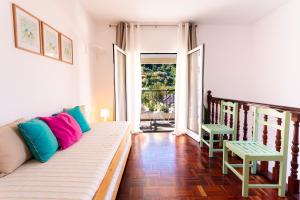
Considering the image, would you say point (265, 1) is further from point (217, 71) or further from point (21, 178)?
point (21, 178)

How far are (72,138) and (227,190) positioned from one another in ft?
5.67

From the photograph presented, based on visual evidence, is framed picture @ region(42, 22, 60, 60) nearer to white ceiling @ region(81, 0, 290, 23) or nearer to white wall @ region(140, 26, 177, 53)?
white ceiling @ region(81, 0, 290, 23)

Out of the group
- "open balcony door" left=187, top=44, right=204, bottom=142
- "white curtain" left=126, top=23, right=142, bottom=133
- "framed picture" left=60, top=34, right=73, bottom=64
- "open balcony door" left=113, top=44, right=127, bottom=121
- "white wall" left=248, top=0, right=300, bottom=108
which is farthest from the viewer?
"white curtain" left=126, top=23, right=142, bottom=133

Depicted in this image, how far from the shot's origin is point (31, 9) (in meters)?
1.87

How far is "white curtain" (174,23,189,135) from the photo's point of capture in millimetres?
4008

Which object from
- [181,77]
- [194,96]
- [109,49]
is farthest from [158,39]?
[194,96]

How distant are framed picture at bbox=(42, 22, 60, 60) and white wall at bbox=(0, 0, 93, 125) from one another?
0.24 ft

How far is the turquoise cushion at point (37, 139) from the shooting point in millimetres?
1449

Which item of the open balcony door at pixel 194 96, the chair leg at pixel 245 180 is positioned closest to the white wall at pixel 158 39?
the open balcony door at pixel 194 96

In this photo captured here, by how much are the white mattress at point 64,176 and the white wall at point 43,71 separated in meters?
0.54

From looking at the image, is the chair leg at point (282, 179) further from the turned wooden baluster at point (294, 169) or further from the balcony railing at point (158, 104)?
the balcony railing at point (158, 104)

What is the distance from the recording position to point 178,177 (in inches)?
86.7

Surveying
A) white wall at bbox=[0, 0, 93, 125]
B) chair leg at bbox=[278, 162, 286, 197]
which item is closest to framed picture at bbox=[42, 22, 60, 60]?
white wall at bbox=[0, 0, 93, 125]

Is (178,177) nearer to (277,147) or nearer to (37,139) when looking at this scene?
(277,147)
